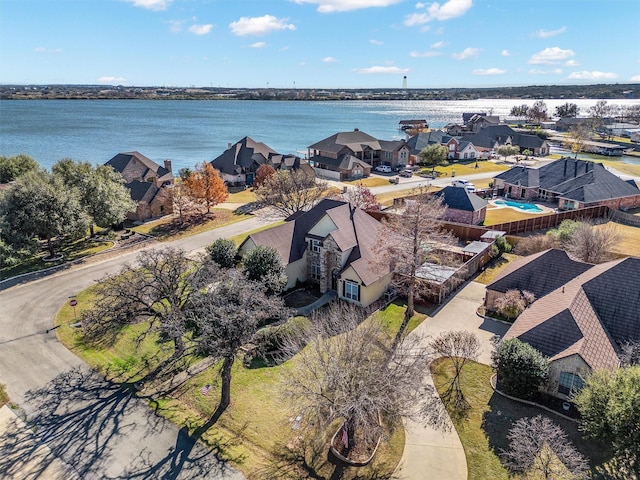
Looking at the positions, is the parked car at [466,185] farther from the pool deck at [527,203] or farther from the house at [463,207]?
the house at [463,207]

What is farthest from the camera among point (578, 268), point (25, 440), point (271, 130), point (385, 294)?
point (271, 130)

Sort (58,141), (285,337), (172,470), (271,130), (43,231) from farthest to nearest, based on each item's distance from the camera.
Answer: (271,130)
(58,141)
(43,231)
(285,337)
(172,470)

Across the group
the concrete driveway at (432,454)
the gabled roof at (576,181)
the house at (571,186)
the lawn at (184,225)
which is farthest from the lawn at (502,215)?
the lawn at (184,225)

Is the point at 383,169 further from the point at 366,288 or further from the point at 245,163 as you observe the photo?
the point at 366,288

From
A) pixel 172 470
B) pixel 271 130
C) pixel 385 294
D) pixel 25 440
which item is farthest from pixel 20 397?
pixel 271 130

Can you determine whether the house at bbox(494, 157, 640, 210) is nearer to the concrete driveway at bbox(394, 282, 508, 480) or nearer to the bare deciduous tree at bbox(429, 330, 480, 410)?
the concrete driveway at bbox(394, 282, 508, 480)

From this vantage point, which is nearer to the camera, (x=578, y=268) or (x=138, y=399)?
(x=138, y=399)

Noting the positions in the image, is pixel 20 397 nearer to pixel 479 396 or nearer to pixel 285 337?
pixel 285 337

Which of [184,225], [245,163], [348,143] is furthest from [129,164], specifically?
[348,143]
